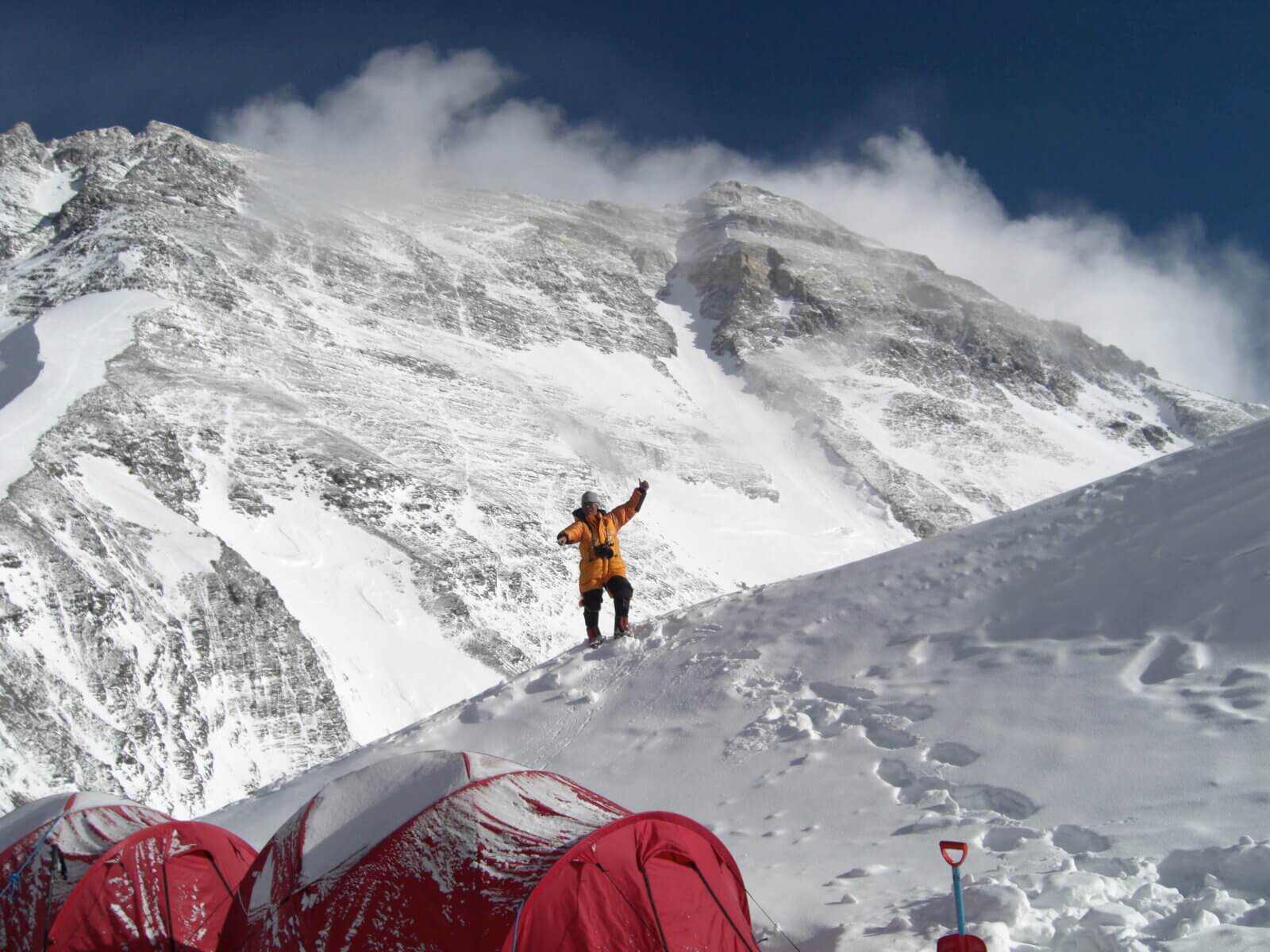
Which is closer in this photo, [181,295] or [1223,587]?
[1223,587]

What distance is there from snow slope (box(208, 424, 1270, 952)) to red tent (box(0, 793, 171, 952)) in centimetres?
225

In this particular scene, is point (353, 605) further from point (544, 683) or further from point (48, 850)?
point (48, 850)

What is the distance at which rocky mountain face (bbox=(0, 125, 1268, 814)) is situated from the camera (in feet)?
65.1

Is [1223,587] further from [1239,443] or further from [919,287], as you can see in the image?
[919,287]

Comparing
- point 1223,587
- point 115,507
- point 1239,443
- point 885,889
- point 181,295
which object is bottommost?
point 885,889

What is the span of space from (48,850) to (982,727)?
6.16m

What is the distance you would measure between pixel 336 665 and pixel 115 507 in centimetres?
681

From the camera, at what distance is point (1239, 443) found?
27.7ft

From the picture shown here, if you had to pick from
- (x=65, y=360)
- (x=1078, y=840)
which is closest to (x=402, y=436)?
(x=65, y=360)

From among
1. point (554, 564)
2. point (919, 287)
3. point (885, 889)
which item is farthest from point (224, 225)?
point (919, 287)

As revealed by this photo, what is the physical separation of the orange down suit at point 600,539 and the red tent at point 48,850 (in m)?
4.78

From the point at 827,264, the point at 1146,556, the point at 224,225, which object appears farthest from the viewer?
the point at 827,264

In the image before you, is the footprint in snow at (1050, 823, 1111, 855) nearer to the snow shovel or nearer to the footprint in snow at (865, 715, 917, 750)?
the snow shovel

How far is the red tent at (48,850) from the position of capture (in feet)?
18.4
